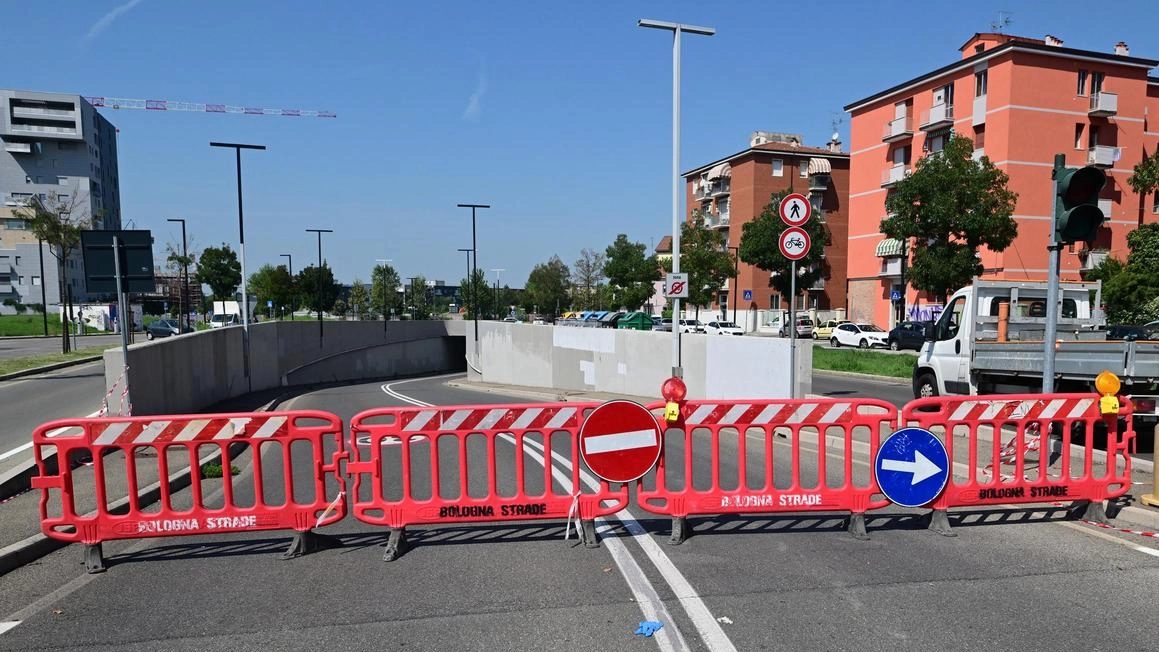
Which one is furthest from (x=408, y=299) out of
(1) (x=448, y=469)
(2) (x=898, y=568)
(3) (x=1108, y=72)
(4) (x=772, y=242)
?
(2) (x=898, y=568)

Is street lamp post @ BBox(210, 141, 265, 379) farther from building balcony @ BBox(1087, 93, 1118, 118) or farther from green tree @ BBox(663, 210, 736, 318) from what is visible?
building balcony @ BBox(1087, 93, 1118, 118)

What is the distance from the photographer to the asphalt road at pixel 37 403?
1058 cm

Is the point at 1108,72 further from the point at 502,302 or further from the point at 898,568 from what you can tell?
the point at 502,302

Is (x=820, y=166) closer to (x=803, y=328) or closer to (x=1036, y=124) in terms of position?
(x=803, y=328)

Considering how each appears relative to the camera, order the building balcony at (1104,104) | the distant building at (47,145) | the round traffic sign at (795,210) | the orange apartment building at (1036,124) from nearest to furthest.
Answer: the round traffic sign at (795,210) < the orange apartment building at (1036,124) < the building balcony at (1104,104) < the distant building at (47,145)

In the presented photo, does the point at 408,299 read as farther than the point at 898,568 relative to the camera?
Yes

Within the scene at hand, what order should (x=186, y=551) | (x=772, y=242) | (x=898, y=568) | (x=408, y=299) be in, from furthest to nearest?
(x=408, y=299) < (x=772, y=242) < (x=186, y=551) < (x=898, y=568)

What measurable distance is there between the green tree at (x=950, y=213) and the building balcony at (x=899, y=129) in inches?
713

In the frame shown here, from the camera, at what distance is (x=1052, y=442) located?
8531 mm

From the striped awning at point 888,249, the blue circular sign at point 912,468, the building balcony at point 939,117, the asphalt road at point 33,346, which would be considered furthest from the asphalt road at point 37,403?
the building balcony at point 939,117

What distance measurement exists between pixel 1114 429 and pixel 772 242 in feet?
126

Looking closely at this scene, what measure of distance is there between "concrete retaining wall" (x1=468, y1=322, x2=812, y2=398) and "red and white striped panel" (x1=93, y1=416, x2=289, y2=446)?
30.9 ft

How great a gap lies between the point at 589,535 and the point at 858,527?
7.40ft

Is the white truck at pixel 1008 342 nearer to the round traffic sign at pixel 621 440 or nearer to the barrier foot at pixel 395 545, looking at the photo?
the round traffic sign at pixel 621 440
